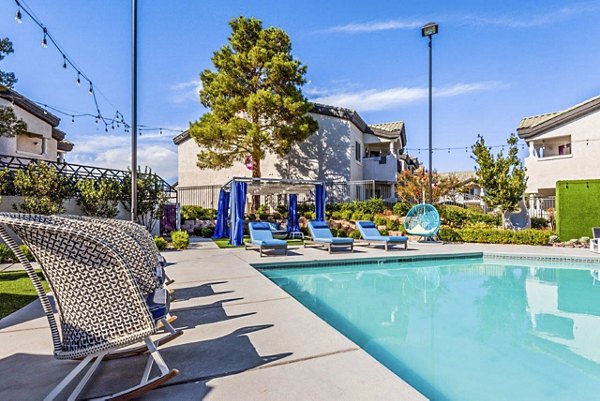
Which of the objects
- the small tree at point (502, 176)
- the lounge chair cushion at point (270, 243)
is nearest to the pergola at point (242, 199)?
the lounge chair cushion at point (270, 243)

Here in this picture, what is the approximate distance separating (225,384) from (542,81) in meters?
18.0

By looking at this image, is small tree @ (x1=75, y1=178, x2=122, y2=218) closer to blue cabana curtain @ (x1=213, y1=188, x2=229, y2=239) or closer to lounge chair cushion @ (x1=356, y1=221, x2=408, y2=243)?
blue cabana curtain @ (x1=213, y1=188, x2=229, y2=239)

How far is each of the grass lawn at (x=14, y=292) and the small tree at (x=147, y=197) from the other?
6596mm

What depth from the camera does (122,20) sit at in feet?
31.9

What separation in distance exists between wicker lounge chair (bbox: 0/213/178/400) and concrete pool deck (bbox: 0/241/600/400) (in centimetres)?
41

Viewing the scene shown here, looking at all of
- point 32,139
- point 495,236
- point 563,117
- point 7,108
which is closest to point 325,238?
point 495,236

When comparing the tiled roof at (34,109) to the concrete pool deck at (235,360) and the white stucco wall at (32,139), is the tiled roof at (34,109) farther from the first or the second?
the concrete pool deck at (235,360)

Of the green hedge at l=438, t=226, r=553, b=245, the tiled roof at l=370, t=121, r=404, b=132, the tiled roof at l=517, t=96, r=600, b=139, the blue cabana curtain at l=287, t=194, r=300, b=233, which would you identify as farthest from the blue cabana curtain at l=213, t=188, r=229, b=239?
the tiled roof at l=517, t=96, r=600, b=139

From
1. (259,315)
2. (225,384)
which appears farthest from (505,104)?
Result: (225,384)

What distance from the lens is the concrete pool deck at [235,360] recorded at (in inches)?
97.8

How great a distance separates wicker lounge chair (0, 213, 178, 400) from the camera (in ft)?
7.53

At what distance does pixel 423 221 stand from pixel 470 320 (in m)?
9.23

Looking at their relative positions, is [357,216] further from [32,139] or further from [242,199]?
[32,139]

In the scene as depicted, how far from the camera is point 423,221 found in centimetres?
1419
